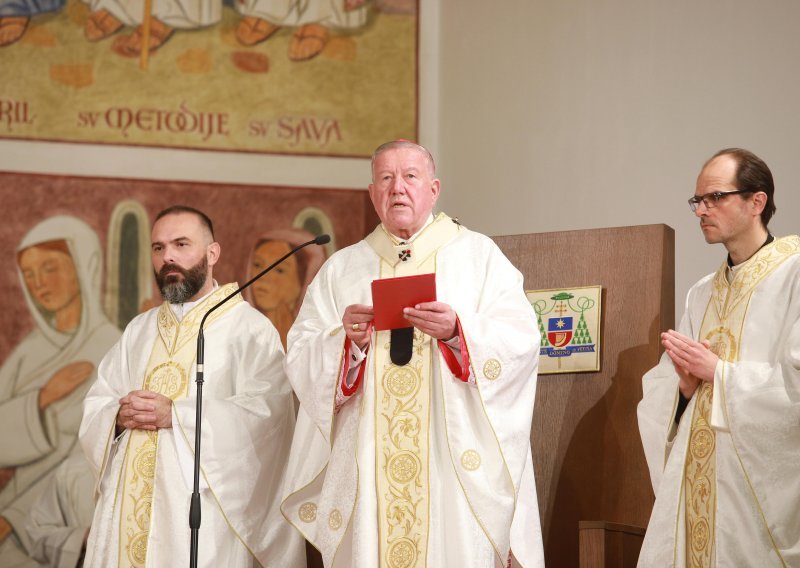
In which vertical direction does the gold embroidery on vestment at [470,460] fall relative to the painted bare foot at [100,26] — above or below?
below

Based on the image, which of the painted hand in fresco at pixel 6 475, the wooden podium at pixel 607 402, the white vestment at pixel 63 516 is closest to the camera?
the wooden podium at pixel 607 402

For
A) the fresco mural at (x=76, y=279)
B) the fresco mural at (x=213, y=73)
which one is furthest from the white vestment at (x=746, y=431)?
the fresco mural at (x=213, y=73)

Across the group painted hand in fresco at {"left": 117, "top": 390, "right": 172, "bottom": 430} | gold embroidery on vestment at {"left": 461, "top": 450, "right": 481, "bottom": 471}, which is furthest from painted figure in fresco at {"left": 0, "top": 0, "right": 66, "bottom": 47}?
gold embroidery on vestment at {"left": 461, "top": 450, "right": 481, "bottom": 471}

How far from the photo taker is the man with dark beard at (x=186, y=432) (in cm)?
603

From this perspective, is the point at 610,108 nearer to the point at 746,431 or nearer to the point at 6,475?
the point at 746,431

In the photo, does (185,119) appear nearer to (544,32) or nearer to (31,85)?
(31,85)

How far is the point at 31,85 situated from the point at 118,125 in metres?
0.75

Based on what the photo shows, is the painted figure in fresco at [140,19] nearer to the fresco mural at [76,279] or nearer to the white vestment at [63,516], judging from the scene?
the fresco mural at [76,279]

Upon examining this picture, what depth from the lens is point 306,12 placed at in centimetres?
1049

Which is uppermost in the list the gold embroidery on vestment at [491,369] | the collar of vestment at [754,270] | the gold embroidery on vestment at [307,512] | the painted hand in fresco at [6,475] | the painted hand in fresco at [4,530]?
A: the collar of vestment at [754,270]

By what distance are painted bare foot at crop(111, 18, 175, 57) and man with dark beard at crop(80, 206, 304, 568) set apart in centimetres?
397

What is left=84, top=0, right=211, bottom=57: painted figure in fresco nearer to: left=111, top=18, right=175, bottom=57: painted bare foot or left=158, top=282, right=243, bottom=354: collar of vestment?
A: left=111, top=18, right=175, bottom=57: painted bare foot

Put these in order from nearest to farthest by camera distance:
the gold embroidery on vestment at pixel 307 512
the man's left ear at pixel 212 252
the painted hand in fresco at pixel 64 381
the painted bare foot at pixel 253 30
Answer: the gold embroidery on vestment at pixel 307 512 < the man's left ear at pixel 212 252 < the painted hand in fresco at pixel 64 381 < the painted bare foot at pixel 253 30

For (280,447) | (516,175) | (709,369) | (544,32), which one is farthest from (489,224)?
(709,369)
